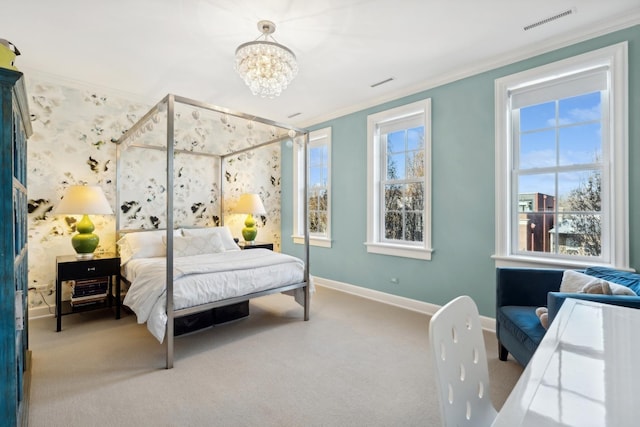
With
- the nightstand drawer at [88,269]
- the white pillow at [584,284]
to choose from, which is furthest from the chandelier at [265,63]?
the white pillow at [584,284]

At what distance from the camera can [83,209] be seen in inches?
127

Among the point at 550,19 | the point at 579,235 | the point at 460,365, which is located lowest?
the point at 460,365

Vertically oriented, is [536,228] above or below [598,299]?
above

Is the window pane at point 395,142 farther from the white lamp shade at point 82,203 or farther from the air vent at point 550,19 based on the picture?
the white lamp shade at point 82,203

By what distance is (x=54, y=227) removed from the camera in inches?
139

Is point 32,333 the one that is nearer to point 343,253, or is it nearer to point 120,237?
point 120,237

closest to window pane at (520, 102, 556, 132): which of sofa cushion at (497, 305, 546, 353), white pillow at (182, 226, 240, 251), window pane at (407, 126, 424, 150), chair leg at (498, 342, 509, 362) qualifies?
window pane at (407, 126, 424, 150)

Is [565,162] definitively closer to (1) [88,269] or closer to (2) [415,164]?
(2) [415,164]

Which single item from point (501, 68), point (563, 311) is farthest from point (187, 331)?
point (501, 68)

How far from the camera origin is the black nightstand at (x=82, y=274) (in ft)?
10.1

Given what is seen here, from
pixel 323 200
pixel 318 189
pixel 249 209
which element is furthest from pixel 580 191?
pixel 249 209

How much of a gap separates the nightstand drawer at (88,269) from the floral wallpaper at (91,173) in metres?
0.64

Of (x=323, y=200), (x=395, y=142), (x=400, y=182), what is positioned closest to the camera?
(x=400, y=182)

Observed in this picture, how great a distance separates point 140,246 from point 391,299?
311 centimetres
